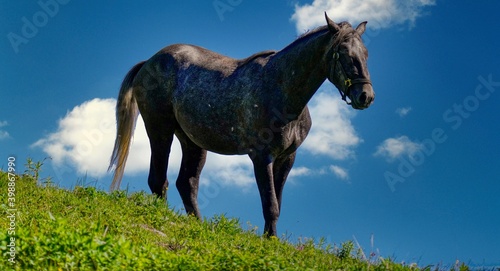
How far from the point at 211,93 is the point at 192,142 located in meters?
1.43

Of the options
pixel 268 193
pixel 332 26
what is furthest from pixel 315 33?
pixel 268 193

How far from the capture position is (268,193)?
893 centimetres

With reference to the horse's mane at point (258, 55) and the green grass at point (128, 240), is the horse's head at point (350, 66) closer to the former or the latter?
the horse's mane at point (258, 55)

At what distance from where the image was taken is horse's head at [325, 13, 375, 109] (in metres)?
8.37

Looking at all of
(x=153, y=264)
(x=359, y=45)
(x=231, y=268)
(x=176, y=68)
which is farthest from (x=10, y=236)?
(x=176, y=68)

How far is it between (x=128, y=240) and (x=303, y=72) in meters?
4.09

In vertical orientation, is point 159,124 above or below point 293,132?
above

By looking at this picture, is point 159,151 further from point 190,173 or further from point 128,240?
point 128,240

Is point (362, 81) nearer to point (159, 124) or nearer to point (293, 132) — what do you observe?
point (293, 132)

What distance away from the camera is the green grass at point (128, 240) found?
18.9 ft

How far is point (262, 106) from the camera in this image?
9.27 m

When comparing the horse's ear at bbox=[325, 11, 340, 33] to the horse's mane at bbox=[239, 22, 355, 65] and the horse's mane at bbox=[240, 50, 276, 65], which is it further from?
the horse's mane at bbox=[240, 50, 276, 65]

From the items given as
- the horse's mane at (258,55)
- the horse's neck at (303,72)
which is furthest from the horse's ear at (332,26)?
the horse's mane at (258,55)

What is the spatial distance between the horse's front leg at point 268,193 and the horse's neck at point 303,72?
90 cm
